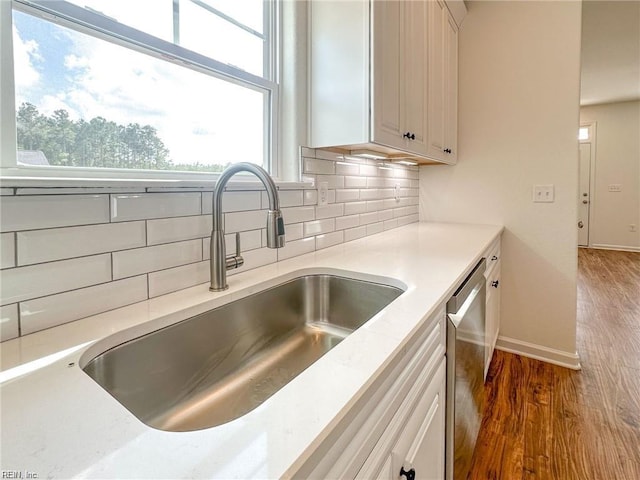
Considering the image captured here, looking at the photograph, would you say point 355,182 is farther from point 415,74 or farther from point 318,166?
point 415,74

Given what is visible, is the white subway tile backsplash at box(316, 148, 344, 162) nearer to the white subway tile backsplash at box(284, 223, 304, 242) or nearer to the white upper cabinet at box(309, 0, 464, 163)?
the white upper cabinet at box(309, 0, 464, 163)

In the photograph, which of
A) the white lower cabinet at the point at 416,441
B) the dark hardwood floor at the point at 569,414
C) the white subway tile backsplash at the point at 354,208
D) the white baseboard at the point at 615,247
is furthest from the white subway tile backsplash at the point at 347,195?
the white baseboard at the point at 615,247


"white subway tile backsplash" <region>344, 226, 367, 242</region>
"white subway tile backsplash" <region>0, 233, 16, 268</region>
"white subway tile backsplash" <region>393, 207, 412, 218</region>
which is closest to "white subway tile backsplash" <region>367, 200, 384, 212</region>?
"white subway tile backsplash" <region>344, 226, 367, 242</region>

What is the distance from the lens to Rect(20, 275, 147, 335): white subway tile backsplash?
0.70 metres

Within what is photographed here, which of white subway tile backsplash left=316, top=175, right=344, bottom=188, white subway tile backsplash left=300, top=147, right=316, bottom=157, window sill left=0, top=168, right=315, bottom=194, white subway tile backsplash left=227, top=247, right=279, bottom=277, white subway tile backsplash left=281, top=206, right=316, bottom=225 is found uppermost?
white subway tile backsplash left=300, top=147, right=316, bottom=157

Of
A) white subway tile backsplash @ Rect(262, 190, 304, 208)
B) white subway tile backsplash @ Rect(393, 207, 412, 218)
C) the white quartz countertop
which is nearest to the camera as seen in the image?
the white quartz countertop

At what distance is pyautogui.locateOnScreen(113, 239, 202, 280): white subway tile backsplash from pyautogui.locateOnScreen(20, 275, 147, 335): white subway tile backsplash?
0.08 ft

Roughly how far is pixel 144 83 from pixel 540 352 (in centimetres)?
277

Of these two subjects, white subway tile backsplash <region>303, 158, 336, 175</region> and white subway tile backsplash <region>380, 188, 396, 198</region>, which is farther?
white subway tile backsplash <region>380, 188, 396, 198</region>

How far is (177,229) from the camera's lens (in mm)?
964

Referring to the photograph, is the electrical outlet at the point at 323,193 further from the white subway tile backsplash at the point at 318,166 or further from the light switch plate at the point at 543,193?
the light switch plate at the point at 543,193

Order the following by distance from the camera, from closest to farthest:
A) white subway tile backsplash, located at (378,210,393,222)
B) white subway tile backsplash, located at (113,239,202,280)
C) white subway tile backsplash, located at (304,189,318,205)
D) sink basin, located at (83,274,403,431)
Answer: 1. sink basin, located at (83,274,403,431)
2. white subway tile backsplash, located at (113,239,202,280)
3. white subway tile backsplash, located at (304,189,318,205)
4. white subway tile backsplash, located at (378,210,393,222)

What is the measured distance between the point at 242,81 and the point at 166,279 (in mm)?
827

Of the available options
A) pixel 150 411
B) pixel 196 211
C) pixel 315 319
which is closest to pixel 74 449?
pixel 150 411
